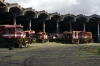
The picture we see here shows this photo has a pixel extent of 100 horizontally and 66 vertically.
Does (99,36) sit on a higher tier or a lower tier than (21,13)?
lower

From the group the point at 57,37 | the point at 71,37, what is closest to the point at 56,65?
the point at 71,37

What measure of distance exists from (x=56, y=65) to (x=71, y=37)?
48755 mm

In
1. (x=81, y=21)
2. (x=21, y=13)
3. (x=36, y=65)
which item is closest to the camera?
(x=36, y=65)

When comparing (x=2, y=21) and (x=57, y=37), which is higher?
(x=2, y=21)

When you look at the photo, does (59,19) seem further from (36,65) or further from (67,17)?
(36,65)

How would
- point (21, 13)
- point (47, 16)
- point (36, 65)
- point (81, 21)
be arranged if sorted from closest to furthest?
point (36, 65) < point (21, 13) < point (47, 16) < point (81, 21)

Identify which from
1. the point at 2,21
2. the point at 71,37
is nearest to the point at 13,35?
the point at 71,37

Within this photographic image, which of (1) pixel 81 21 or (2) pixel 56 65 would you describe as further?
(1) pixel 81 21

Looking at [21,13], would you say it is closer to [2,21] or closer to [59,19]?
[2,21]

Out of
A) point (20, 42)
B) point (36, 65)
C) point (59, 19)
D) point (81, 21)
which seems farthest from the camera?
point (81, 21)

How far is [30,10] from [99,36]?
30.0 m

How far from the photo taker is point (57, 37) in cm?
6975

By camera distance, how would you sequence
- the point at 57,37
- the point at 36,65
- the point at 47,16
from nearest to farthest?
1. the point at 36,65
2. the point at 57,37
3. the point at 47,16

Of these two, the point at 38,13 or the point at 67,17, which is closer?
the point at 38,13
